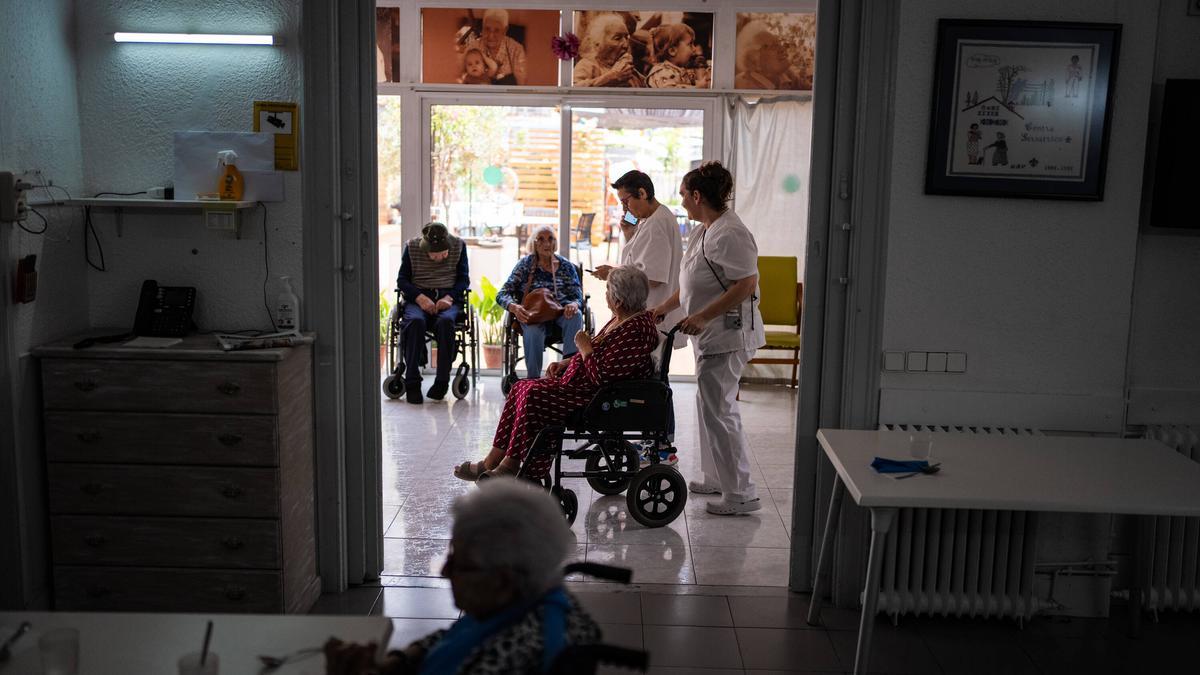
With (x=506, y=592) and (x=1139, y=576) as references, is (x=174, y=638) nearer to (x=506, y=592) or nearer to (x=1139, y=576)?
(x=506, y=592)

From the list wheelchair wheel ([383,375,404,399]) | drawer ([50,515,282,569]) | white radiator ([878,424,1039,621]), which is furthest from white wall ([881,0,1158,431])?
wheelchair wheel ([383,375,404,399])

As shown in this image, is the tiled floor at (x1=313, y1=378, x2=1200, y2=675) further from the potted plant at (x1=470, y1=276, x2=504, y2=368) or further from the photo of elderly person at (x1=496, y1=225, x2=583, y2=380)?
the potted plant at (x1=470, y1=276, x2=504, y2=368)

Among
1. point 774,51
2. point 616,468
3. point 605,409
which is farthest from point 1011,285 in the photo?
point 774,51

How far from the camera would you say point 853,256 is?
3707 mm

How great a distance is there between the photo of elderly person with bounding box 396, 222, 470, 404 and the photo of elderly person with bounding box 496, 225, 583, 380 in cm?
34

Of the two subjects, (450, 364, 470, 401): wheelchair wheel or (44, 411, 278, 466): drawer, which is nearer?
(44, 411, 278, 466): drawer

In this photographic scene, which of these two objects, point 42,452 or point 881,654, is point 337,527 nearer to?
point 42,452

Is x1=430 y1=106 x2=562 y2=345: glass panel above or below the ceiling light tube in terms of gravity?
below

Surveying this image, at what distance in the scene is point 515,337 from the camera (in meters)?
7.25

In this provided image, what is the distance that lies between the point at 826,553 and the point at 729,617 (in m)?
0.43

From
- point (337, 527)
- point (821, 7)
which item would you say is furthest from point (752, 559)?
point (821, 7)

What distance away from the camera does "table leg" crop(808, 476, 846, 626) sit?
3562 mm

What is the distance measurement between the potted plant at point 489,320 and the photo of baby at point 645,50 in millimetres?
1708

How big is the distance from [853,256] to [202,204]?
2242mm
